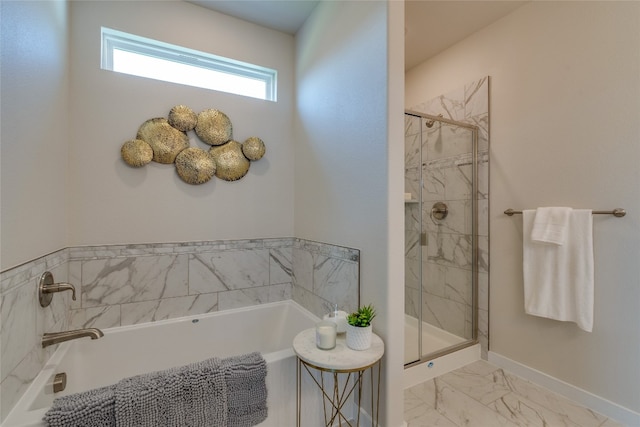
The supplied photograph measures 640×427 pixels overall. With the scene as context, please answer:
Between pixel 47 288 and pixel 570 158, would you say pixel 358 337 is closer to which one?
pixel 47 288

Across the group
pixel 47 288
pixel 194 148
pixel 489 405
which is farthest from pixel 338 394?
pixel 194 148

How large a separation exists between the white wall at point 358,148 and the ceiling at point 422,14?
0.18 metres

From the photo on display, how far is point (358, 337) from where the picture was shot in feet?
4.33

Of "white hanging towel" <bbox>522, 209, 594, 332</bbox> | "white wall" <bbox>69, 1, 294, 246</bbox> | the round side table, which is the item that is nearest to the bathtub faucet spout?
"white wall" <bbox>69, 1, 294, 246</bbox>

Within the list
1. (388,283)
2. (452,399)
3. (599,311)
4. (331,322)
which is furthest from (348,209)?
(599,311)

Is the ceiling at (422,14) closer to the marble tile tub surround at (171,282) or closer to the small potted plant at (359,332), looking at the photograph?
the marble tile tub surround at (171,282)

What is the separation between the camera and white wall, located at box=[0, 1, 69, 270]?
3.49 feet

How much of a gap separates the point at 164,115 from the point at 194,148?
1.01ft

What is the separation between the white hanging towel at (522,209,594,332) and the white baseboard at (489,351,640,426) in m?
0.43

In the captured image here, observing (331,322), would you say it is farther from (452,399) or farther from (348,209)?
(452,399)

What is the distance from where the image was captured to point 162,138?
1974mm

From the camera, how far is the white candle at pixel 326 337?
51.9 inches

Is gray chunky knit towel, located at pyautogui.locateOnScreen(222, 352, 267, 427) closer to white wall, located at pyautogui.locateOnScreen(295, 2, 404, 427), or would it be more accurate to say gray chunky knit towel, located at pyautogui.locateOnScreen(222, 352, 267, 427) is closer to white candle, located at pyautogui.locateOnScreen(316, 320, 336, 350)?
white candle, located at pyautogui.locateOnScreen(316, 320, 336, 350)

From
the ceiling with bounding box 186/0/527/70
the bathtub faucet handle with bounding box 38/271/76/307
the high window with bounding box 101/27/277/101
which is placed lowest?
the bathtub faucet handle with bounding box 38/271/76/307
